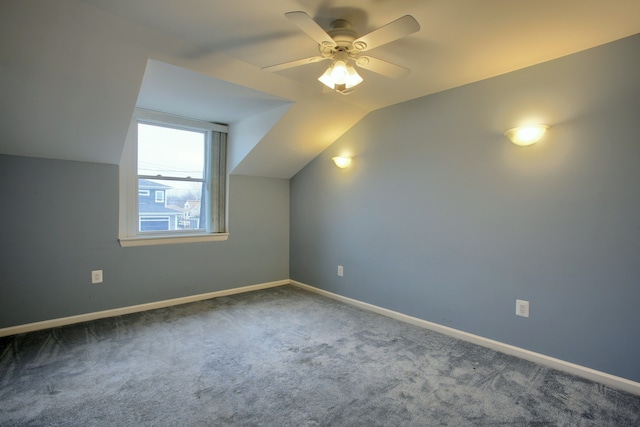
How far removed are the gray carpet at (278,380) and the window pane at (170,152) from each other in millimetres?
1729

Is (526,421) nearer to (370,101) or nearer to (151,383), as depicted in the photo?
(151,383)

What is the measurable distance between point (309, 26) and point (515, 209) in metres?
2.09

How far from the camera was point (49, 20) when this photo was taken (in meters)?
1.88

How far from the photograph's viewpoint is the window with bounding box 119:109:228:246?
11.4 ft

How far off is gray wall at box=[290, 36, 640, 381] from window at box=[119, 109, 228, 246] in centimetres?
177

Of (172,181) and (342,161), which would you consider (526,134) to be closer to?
(342,161)

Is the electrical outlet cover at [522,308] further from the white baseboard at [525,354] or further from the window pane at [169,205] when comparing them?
the window pane at [169,205]

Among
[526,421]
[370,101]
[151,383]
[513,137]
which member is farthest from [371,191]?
[151,383]

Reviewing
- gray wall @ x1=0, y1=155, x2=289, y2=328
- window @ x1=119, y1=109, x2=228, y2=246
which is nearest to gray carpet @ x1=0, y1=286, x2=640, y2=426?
gray wall @ x1=0, y1=155, x2=289, y2=328

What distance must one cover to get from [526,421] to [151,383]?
2.28 m

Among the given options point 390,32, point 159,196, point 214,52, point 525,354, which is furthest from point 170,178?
point 525,354

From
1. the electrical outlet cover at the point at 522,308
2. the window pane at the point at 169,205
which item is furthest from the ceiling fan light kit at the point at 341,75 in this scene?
the window pane at the point at 169,205

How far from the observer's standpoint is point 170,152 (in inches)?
151

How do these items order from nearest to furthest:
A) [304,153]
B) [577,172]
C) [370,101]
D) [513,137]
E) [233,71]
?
[577,172]
[513,137]
[233,71]
[370,101]
[304,153]
